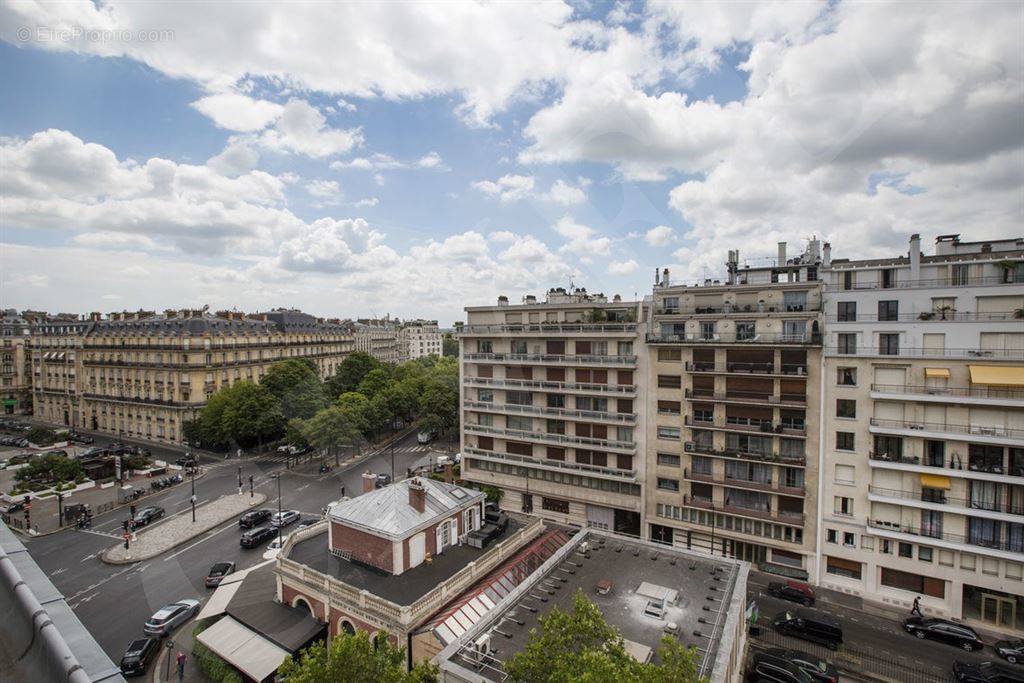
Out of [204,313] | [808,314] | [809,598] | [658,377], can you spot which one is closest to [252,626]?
[658,377]

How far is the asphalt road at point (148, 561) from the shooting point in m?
31.8

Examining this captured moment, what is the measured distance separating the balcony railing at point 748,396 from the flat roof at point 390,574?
762 inches

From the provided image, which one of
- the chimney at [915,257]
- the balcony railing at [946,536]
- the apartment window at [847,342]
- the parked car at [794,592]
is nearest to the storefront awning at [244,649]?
the parked car at [794,592]

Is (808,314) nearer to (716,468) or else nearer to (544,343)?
(716,468)

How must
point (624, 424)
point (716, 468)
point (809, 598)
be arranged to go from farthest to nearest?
point (624, 424) < point (716, 468) < point (809, 598)

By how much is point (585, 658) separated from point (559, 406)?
99.4 feet

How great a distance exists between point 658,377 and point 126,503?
54.1 metres

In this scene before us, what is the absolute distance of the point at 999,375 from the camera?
97.9ft

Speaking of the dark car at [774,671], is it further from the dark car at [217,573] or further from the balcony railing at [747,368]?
the dark car at [217,573]

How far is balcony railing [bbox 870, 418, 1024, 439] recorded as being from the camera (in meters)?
30.3

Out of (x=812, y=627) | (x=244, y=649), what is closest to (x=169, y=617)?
(x=244, y=649)

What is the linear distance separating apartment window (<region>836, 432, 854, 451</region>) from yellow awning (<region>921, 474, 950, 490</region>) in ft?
13.8

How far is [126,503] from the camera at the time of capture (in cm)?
5019

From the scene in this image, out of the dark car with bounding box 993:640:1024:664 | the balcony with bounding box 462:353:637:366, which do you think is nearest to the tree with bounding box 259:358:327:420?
the balcony with bounding box 462:353:637:366
